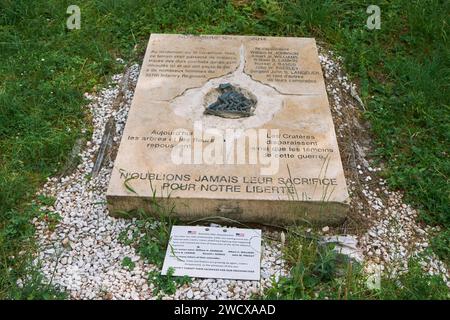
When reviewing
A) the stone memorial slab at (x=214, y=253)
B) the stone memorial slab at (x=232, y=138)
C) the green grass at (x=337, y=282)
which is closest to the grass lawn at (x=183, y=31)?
the green grass at (x=337, y=282)

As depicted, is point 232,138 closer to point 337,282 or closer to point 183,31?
point 337,282

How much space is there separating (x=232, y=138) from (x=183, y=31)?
1.63m

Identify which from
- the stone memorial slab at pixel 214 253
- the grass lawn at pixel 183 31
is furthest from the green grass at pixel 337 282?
the grass lawn at pixel 183 31

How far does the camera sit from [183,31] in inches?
181

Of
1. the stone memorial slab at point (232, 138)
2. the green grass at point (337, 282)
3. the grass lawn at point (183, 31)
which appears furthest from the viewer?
the grass lawn at point (183, 31)

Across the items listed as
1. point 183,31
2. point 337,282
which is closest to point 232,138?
point 337,282

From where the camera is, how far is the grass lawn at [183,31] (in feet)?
10.9

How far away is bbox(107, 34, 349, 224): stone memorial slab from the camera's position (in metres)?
3.05

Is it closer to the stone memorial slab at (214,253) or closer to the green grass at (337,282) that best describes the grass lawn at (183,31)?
the green grass at (337,282)

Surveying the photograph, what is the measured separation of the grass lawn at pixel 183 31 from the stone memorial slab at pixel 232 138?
0.53 m

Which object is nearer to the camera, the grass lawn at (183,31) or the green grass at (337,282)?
the green grass at (337,282)

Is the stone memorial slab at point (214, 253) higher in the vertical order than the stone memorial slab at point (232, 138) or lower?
lower

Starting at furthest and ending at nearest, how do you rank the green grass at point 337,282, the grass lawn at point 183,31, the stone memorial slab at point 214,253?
the grass lawn at point 183,31, the stone memorial slab at point 214,253, the green grass at point 337,282
